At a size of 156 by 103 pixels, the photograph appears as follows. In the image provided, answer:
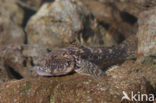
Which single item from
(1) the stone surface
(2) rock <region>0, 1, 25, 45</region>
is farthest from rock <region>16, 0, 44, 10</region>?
(1) the stone surface

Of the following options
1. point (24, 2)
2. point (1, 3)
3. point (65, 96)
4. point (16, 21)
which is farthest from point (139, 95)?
point (24, 2)

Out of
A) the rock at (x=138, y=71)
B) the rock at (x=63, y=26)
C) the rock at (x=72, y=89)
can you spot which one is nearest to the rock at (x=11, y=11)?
the rock at (x=63, y=26)

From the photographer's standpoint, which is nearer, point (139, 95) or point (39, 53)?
point (139, 95)

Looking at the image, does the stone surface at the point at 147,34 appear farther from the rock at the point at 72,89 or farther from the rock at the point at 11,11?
the rock at the point at 11,11

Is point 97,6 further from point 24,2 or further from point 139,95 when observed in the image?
point 139,95

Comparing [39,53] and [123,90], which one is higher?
[39,53]

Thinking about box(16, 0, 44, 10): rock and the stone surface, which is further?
box(16, 0, 44, 10): rock

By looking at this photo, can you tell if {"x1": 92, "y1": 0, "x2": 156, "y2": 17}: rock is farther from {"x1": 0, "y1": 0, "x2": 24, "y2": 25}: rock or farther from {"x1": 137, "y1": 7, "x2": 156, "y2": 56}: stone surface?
{"x1": 0, "y1": 0, "x2": 24, "y2": 25}: rock

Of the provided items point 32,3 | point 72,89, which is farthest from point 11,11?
point 72,89
